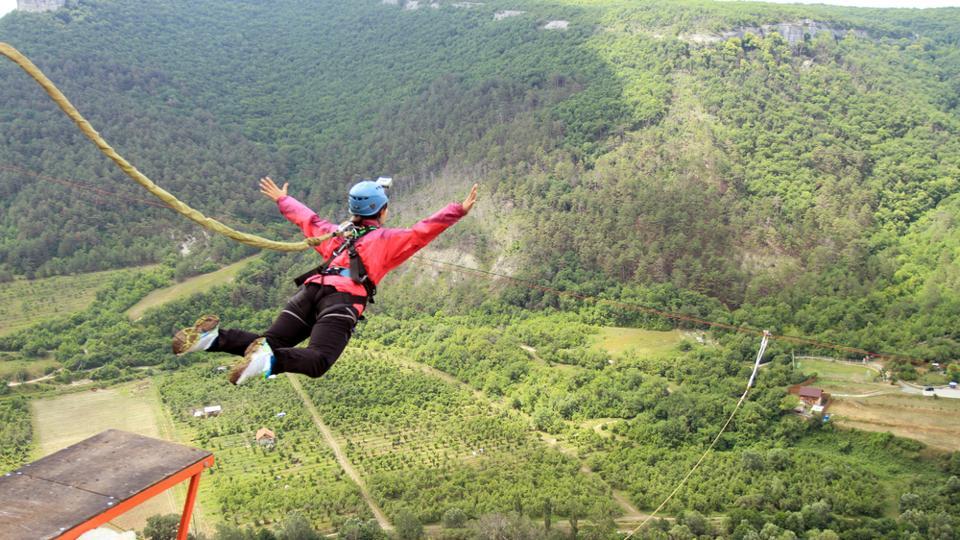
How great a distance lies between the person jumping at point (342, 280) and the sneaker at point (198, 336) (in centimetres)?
14

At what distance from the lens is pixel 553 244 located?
42781 millimetres

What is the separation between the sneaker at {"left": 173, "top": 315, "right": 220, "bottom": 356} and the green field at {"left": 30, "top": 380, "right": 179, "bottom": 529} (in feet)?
75.9

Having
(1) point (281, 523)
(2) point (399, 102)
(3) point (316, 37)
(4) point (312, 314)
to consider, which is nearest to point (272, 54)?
(3) point (316, 37)

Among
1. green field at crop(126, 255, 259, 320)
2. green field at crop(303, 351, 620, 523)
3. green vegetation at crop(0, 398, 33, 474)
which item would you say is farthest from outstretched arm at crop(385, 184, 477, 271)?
green field at crop(126, 255, 259, 320)

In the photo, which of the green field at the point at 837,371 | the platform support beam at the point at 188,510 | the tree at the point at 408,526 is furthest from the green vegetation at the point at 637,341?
the platform support beam at the point at 188,510

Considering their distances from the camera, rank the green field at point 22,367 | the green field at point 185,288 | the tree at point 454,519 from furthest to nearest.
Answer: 1. the green field at point 185,288
2. the green field at point 22,367
3. the tree at point 454,519

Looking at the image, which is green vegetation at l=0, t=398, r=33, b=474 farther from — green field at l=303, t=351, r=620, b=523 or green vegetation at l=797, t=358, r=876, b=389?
green vegetation at l=797, t=358, r=876, b=389

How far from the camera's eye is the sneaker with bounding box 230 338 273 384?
5.71 metres

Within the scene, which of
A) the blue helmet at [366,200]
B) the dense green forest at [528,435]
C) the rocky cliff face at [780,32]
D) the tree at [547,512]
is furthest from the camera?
the rocky cliff face at [780,32]

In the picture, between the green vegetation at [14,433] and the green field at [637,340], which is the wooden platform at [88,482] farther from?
the green field at [637,340]

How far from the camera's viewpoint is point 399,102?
6278cm

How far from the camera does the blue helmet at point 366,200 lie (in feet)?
23.2

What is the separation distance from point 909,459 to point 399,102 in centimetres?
4338

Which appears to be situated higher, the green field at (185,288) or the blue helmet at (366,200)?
the blue helmet at (366,200)
